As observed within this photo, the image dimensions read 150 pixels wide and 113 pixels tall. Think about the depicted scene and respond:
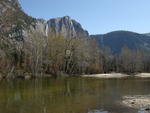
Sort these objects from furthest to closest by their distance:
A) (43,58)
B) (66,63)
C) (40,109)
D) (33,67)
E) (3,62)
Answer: (66,63) < (43,58) < (33,67) < (3,62) < (40,109)

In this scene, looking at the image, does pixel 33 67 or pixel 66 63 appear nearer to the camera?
pixel 33 67

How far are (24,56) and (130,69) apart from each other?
182ft

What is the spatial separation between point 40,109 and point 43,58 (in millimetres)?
71107

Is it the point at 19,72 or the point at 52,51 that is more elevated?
the point at 52,51

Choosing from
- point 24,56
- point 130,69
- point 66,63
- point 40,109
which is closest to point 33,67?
point 24,56

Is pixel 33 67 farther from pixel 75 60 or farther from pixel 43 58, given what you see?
pixel 75 60

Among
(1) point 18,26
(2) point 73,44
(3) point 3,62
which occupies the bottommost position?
(3) point 3,62

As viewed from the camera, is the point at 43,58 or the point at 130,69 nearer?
the point at 43,58

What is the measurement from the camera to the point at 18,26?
9712cm

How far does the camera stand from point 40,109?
21.7 m

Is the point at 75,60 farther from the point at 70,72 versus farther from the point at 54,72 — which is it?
the point at 54,72

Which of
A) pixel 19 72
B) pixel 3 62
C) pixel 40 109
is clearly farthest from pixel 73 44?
pixel 40 109

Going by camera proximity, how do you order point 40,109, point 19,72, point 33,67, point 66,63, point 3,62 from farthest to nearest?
1. point 66,63
2. point 33,67
3. point 19,72
4. point 3,62
5. point 40,109

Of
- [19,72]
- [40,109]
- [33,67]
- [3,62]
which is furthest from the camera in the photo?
[33,67]
